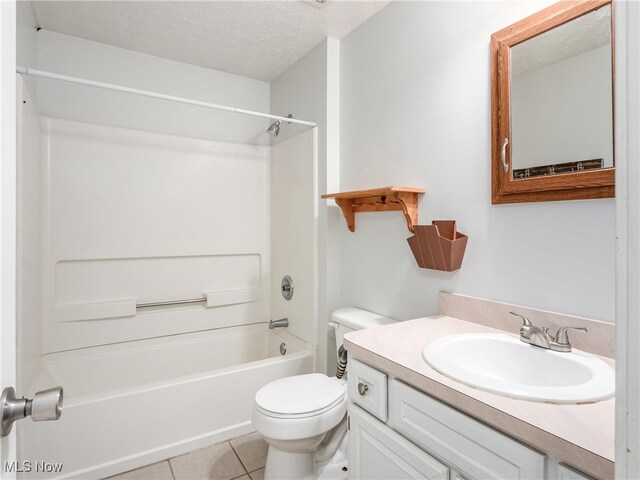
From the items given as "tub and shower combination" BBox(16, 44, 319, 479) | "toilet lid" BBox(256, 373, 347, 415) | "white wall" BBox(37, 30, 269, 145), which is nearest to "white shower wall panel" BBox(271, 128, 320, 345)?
"tub and shower combination" BBox(16, 44, 319, 479)

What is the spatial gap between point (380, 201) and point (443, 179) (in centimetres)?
38

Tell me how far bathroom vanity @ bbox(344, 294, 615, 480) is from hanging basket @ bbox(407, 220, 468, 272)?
0.23m

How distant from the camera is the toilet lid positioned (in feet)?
4.77

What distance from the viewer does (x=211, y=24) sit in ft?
6.63

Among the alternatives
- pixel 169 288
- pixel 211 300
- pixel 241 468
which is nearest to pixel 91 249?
pixel 169 288

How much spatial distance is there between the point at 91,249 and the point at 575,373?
8.25ft

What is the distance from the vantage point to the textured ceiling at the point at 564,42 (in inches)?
40.4

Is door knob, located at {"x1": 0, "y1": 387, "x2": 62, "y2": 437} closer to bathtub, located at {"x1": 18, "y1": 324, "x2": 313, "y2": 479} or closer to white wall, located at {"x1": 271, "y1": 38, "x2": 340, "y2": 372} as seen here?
bathtub, located at {"x1": 18, "y1": 324, "x2": 313, "y2": 479}

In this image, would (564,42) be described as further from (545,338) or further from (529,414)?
(529,414)

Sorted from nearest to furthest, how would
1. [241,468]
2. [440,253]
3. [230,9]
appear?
[440,253] → [241,468] → [230,9]

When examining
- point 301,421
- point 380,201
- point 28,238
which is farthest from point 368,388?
point 28,238

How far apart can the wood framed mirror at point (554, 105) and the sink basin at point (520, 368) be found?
49cm

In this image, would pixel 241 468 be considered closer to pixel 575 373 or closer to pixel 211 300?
pixel 211 300

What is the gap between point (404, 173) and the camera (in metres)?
1.71
